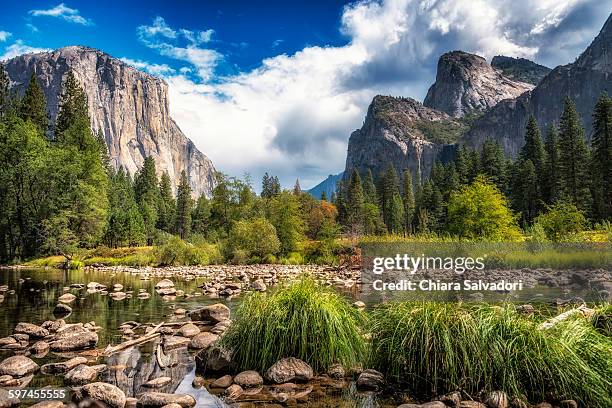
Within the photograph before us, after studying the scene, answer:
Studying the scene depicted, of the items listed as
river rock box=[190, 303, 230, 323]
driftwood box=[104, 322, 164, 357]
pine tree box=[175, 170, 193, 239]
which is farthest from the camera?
pine tree box=[175, 170, 193, 239]

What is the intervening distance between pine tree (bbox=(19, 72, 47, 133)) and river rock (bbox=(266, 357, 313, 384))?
58.6 metres

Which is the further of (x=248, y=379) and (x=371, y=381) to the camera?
(x=248, y=379)

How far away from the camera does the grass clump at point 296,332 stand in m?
8.34

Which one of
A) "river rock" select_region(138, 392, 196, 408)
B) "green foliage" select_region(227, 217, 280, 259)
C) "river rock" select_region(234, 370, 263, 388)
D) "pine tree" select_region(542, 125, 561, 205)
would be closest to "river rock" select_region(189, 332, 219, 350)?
"river rock" select_region(234, 370, 263, 388)

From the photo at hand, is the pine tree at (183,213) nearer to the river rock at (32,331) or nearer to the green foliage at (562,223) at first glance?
the green foliage at (562,223)

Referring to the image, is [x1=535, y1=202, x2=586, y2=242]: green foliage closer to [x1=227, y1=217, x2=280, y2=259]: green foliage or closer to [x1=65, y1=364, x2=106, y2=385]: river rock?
[x1=227, y1=217, x2=280, y2=259]: green foliage

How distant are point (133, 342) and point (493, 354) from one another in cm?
786

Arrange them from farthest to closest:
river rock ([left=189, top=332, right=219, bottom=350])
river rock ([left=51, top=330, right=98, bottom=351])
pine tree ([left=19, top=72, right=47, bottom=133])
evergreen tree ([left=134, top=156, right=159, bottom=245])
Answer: evergreen tree ([left=134, top=156, right=159, bottom=245])
pine tree ([left=19, top=72, right=47, bottom=133])
river rock ([left=189, top=332, right=219, bottom=350])
river rock ([left=51, top=330, right=98, bottom=351])

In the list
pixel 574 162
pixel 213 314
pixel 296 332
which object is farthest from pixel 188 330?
pixel 574 162

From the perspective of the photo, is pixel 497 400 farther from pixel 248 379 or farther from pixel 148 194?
pixel 148 194

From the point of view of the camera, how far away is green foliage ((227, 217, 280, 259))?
1860 inches

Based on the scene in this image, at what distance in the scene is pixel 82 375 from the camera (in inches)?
320

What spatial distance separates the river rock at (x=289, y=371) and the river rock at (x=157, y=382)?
1791 millimetres

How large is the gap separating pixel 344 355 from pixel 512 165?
73977mm
